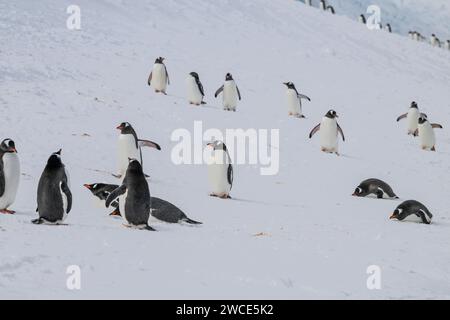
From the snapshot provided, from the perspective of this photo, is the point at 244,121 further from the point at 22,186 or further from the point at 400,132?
the point at 22,186

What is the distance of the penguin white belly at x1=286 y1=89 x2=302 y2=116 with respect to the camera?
16.1 metres

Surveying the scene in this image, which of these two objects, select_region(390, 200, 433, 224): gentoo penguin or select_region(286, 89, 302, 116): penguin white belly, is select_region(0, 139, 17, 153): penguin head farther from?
select_region(286, 89, 302, 116): penguin white belly

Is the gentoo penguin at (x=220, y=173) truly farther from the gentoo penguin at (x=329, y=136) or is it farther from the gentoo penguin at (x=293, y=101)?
the gentoo penguin at (x=293, y=101)

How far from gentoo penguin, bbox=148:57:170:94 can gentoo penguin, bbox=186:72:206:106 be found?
2.99 ft

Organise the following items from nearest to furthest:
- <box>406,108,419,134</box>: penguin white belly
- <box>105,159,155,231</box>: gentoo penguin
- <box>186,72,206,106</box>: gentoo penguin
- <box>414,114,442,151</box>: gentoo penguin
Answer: <box>105,159,155,231</box>: gentoo penguin → <box>414,114,442,151</box>: gentoo penguin → <box>186,72,206,106</box>: gentoo penguin → <box>406,108,419,134</box>: penguin white belly

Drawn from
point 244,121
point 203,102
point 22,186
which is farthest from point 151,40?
point 22,186

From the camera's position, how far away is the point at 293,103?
1620 centimetres

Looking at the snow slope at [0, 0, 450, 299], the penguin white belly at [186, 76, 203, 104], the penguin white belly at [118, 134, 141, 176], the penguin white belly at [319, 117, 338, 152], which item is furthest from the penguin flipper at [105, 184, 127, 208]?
the penguin white belly at [186, 76, 203, 104]

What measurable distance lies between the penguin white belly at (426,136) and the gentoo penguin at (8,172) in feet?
32.5

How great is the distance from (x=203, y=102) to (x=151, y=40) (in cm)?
717

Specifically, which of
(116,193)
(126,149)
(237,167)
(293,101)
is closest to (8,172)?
(116,193)

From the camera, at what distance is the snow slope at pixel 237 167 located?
Answer: 5.07m

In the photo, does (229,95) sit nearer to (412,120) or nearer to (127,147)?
(412,120)

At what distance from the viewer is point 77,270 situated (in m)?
4.75
